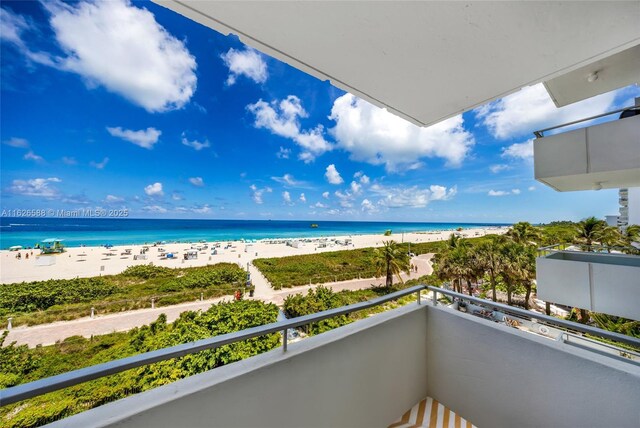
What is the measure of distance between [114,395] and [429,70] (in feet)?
21.3

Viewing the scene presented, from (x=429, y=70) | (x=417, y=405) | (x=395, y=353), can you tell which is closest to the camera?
(x=429, y=70)

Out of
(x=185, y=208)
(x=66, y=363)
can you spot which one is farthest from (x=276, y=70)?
(x=185, y=208)

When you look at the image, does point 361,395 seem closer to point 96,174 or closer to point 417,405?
point 417,405

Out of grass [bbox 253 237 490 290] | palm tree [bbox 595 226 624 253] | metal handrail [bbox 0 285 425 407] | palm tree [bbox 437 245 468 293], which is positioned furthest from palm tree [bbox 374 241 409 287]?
metal handrail [bbox 0 285 425 407]

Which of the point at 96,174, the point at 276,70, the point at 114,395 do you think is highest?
the point at 276,70

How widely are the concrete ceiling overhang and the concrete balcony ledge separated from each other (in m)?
1.39

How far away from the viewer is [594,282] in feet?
11.0

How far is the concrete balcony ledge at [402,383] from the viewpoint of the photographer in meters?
0.89

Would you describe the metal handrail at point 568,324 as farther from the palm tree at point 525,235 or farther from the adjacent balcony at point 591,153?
the palm tree at point 525,235

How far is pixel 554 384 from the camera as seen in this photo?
1248mm

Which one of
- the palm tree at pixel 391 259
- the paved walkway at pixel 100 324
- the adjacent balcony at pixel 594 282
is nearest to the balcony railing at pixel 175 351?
the adjacent balcony at pixel 594 282

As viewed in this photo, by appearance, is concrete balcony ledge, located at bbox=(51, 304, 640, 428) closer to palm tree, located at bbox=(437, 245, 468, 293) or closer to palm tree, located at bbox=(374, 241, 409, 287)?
palm tree, located at bbox=(437, 245, 468, 293)

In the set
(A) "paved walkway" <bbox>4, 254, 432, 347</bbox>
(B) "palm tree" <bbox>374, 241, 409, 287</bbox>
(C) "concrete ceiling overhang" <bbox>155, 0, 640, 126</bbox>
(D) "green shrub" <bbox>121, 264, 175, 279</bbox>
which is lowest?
(A) "paved walkway" <bbox>4, 254, 432, 347</bbox>

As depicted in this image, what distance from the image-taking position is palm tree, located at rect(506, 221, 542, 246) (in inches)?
604
